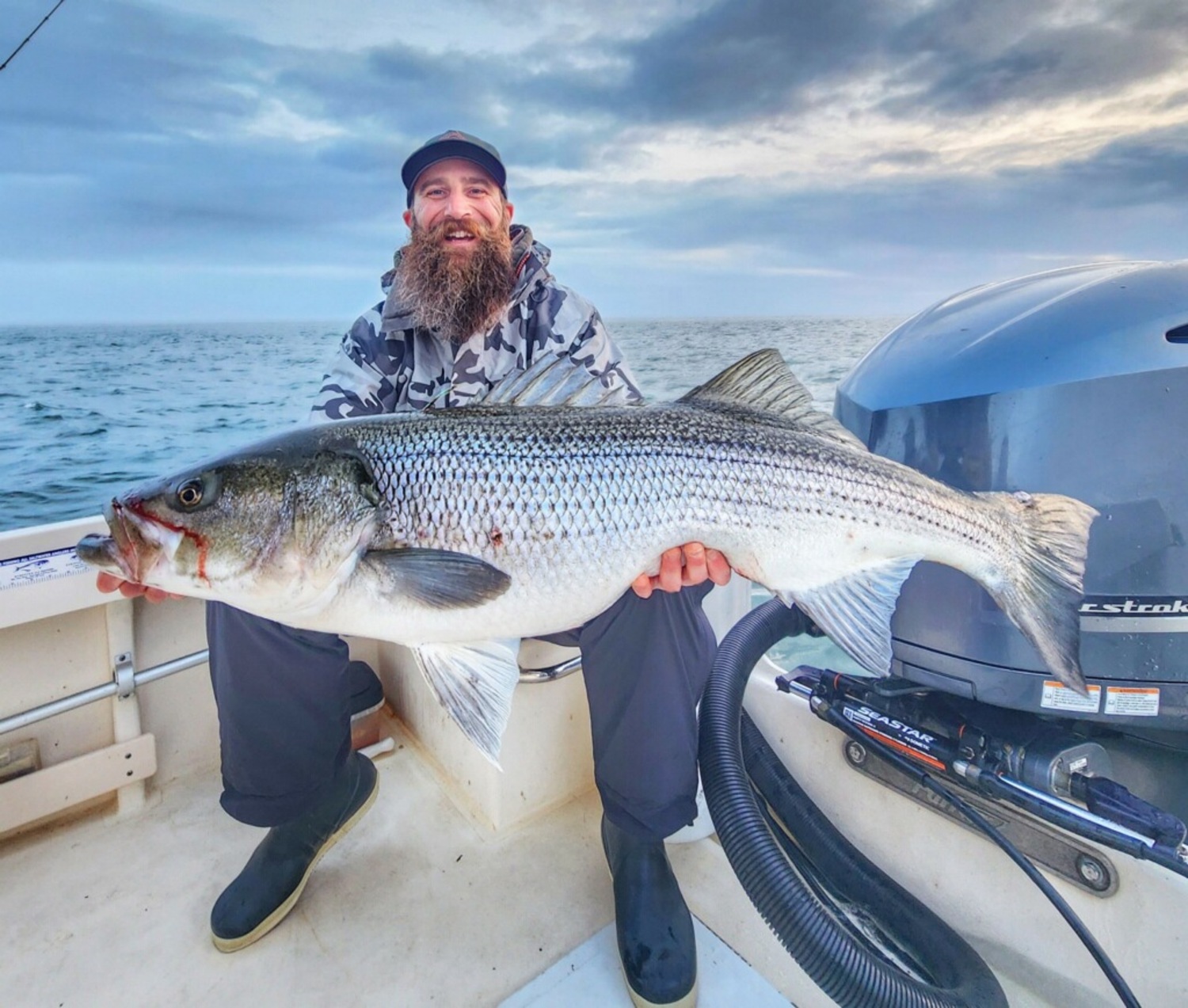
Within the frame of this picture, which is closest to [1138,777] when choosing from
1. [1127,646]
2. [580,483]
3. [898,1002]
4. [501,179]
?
[1127,646]

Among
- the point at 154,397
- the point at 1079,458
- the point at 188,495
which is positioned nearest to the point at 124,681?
the point at 188,495

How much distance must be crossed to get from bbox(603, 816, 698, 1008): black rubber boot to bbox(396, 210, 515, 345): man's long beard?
6.71 ft

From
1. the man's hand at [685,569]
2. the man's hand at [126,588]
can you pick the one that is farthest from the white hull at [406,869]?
the man's hand at [685,569]

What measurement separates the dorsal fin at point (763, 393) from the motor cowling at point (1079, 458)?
360 millimetres

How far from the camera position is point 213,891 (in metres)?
2.42

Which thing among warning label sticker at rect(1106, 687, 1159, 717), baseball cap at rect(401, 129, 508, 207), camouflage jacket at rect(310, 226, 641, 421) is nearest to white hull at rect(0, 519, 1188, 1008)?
warning label sticker at rect(1106, 687, 1159, 717)

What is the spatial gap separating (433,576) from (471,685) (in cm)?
36

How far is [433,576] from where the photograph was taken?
5.69 feet

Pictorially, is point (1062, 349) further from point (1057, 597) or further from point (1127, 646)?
point (1127, 646)

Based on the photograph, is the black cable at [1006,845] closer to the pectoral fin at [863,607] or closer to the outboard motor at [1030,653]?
Result: the outboard motor at [1030,653]

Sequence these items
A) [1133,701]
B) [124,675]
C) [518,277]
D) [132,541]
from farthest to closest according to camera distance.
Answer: [518,277] < [124,675] < [1133,701] < [132,541]

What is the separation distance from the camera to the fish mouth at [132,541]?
172cm

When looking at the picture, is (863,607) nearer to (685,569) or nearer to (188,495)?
(685,569)

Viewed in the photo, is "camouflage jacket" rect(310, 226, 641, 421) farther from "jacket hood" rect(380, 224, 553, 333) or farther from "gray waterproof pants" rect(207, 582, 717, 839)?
"gray waterproof pants" rect(207, 582, 717, 839)
